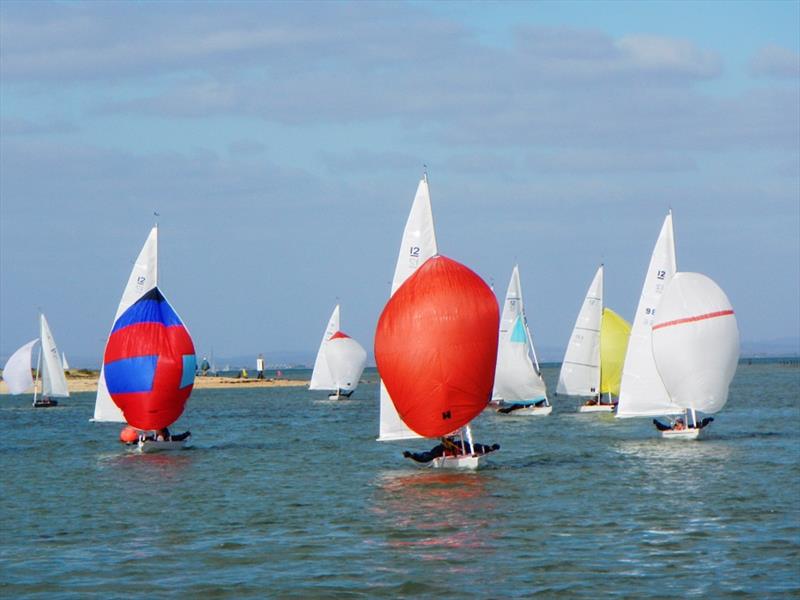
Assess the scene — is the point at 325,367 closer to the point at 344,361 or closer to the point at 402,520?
the point at 344,361

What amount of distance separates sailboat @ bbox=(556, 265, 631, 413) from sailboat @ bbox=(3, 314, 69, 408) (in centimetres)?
4062

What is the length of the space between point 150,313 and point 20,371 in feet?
198

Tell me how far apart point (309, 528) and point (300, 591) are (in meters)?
7.48

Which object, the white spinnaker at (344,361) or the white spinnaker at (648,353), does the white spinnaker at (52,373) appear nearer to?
the white spinnaker at (344,361)

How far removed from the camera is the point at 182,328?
51.8m

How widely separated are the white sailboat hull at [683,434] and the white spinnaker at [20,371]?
219 ft

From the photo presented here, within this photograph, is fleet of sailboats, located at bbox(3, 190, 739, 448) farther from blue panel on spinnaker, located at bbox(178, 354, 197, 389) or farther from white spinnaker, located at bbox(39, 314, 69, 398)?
white spinnaker, located at bbox(39, 314, 69, 398)

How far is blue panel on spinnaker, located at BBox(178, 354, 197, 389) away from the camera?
51062mm

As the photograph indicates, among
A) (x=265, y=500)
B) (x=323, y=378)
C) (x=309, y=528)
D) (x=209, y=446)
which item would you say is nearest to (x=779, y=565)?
(x=309, y=528)

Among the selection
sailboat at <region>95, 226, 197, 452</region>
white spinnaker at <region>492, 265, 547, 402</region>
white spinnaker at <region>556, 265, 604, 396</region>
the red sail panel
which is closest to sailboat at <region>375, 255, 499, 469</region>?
the red sail panel

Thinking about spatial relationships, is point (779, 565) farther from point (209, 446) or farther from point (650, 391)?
point (209, 446)

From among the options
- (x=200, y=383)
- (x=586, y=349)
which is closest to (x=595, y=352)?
(x=586, y=349)

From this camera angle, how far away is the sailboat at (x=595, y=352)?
77.1 m

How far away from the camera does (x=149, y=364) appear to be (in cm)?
5003
